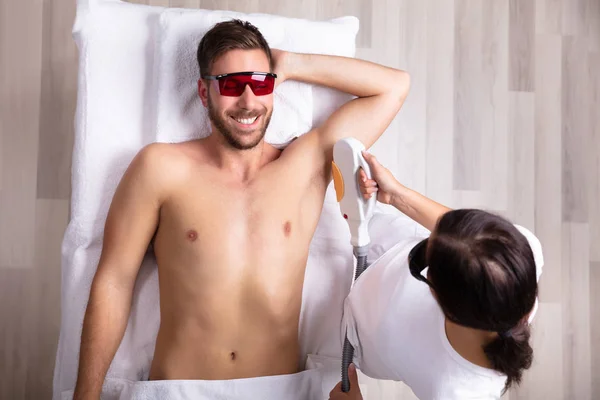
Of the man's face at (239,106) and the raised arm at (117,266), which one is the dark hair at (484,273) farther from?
the raised arm at (117,266)

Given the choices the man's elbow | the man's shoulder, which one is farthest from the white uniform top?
the man's shoulder

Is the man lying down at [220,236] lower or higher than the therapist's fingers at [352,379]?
higher

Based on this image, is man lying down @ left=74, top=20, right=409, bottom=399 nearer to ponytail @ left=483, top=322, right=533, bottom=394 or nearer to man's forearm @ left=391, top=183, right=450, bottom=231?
man's forearm @ left=391, top=183, right=450, bottom=231

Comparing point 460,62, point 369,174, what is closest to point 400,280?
point 369,174

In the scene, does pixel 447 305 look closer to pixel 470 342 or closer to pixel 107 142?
pixel 470 342

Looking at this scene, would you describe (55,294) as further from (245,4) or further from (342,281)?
(245,4)

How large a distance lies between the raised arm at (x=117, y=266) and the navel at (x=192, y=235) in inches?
4.3

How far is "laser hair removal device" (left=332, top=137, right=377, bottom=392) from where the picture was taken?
149 cm

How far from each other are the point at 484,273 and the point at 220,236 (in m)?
0.82

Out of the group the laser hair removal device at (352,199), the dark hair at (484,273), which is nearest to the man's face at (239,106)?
the laser hair removal device at (352,199)

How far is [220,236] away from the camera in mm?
1538

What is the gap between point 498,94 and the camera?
2.28 meters

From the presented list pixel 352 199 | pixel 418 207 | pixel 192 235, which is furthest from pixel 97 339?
pixel 418 207

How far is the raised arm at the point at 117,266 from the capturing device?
4.83 ft
